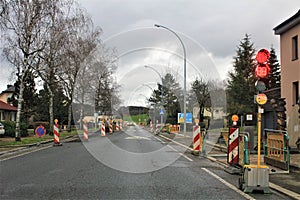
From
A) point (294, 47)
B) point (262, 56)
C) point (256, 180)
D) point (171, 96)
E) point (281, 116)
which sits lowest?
point (256, 180)

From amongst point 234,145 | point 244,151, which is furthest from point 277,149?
point 244,151

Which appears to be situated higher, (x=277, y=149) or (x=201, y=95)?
(x=201, y=95)

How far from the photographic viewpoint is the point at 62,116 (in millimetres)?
59188

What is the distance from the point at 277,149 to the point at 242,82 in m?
40.2

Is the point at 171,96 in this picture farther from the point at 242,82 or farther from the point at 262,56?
the point at 262,56

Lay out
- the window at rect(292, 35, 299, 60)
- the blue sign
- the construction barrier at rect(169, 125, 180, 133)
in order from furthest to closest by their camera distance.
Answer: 1. the construction barrier at rect(169, 125, 180, 133)
2. the blue sign
3. the window at rect(292, 35, 299, 60)

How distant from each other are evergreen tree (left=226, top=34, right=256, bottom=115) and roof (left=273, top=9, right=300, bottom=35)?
75.8ft

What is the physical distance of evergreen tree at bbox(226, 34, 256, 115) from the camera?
4862 centimetres

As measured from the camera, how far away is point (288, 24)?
23.4m

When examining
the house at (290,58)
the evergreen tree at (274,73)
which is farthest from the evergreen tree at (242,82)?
the house at (290,58)

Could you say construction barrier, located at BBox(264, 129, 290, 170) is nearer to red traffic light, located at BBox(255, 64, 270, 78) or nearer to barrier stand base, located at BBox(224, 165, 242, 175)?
barrier stand base, located at BBox(224, 165, 242, 175)

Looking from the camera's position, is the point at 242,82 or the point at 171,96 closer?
the point at 242,82

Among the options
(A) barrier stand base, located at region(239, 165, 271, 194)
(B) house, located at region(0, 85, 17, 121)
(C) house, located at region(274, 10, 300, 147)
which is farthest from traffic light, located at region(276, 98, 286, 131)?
(B) house, located at region(0, 85, 17, 121)

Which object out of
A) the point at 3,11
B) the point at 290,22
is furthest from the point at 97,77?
the point at 290,22
